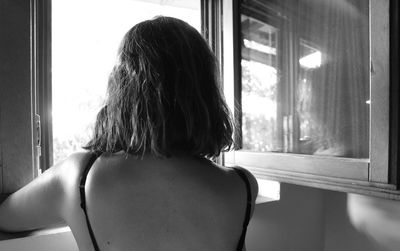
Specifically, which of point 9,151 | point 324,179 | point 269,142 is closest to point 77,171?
point 9,151

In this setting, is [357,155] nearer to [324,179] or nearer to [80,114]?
[324,179]

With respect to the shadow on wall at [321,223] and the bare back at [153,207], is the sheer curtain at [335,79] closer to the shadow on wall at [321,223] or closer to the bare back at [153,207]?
the shadow on wall at [321,223]

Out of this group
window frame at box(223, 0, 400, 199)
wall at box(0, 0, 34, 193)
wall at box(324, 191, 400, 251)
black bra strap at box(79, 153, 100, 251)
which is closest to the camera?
black bra strap at box(79, 153, 100, 251)

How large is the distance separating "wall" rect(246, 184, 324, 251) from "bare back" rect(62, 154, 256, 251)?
0.55m

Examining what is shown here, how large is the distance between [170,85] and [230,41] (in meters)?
0.60

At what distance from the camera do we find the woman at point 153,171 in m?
0.58

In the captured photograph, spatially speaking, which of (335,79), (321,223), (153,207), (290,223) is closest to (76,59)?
(153,207)

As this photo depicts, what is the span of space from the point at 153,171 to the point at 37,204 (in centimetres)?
25

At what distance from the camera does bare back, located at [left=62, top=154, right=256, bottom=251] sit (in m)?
0.58

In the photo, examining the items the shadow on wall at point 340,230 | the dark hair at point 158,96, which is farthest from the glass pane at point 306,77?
the dark hair at point 158,96

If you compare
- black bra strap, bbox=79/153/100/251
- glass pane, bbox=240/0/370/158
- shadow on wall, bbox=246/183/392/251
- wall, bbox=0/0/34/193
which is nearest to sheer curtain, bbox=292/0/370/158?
glass pane, bbox=240/0/370/158

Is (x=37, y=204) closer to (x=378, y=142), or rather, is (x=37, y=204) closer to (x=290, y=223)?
(x=378, y=142)

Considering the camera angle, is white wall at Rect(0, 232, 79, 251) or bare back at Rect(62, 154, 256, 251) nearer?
bare back at Rect(62, 154, 256, 251)

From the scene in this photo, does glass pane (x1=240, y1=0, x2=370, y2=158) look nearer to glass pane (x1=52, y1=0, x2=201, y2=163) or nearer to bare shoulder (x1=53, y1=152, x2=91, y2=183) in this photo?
glass pane (x1=52, y1=0, x2=201, y2=163)
